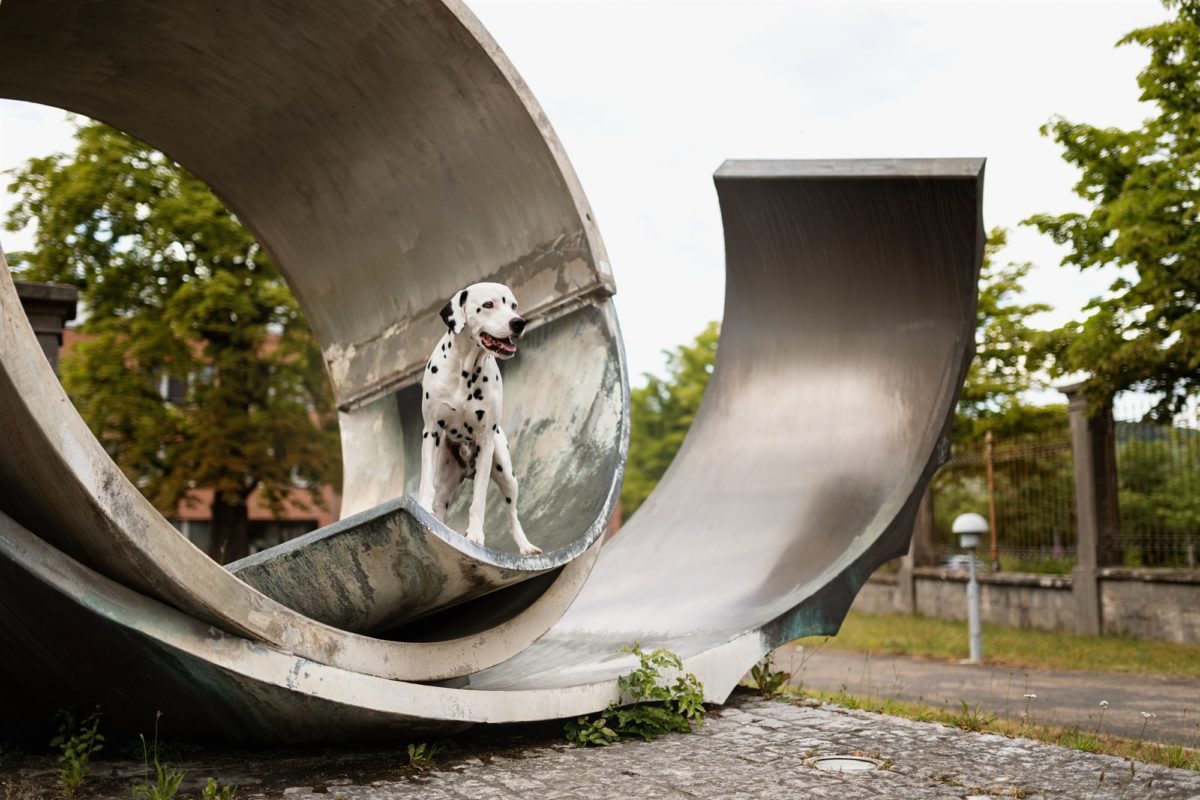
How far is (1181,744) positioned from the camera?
6.89m

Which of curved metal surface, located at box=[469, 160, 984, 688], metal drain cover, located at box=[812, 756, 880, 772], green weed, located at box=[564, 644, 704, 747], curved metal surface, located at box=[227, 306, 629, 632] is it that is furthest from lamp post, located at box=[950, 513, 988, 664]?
metal drain cover, located at box=[812, 756, 880, 772]

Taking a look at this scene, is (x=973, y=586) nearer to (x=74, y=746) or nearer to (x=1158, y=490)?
(x=1158, y=490)

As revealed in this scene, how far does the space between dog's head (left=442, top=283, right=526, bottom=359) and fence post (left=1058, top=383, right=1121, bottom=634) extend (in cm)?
1148

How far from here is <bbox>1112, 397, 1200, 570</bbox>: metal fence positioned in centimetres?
1386

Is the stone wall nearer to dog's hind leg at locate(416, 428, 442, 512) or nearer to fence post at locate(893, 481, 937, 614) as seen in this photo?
fence post at locate(893, 481, 937, 614)

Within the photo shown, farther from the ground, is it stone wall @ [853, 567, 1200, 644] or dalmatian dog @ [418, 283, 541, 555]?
dalmatian dog @ [418, 283, 541, 555]

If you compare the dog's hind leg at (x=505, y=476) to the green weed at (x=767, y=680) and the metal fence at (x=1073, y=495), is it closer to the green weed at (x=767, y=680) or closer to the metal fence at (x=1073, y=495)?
the green weed at (x=767, y=680)

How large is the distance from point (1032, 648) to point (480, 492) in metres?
9.82

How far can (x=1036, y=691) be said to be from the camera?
997cm

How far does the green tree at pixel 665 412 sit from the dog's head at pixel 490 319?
33.4 metres

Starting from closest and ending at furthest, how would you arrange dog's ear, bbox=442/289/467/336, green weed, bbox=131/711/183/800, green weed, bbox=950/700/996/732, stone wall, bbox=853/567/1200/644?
1. green weed, bbox=131/711/183/800
2. dog's ear, bbox=442/289/467/336
3. green weed, bbox=950/700/996/732
4. stone wall, bbox=853/567/1200/644

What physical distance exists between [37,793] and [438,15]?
4496 millimetres

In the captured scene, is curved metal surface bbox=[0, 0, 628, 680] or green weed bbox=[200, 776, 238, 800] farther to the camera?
curved metal surface bbox=[0, 0, 628, 680]

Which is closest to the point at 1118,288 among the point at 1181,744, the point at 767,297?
the point at 767,297
